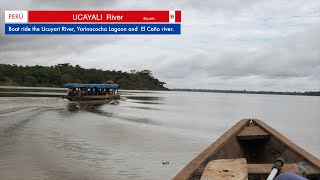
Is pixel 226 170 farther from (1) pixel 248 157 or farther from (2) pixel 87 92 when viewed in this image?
(2) pixel 87 92

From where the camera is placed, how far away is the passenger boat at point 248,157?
4.18 meters

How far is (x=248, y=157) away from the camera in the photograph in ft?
21.4

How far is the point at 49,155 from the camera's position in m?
12.1

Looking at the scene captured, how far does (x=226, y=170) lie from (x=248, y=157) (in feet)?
8.31

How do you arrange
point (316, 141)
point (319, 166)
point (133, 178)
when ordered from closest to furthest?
point (319, 166) → point (133, 178) → point (316, 141)

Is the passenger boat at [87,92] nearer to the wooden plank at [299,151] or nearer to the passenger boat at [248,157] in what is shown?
the passenger boat at [248,157]

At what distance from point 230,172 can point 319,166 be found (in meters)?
1.39

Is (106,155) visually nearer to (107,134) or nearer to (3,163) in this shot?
(3,163)

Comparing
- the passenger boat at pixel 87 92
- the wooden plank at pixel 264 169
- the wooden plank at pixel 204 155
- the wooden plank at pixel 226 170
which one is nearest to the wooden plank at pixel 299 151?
the wooden plank at pixel 264 169

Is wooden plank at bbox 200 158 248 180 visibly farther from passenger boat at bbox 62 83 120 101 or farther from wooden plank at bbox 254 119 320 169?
passenger boat at bbox 62 83 120 101

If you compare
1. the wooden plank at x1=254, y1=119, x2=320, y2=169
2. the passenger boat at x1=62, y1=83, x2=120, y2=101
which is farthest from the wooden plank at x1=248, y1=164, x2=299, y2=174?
the passenger boat at x1=62, y1=83, x2=120, y2=101

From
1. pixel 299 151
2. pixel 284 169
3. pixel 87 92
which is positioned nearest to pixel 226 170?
pixel 284 169

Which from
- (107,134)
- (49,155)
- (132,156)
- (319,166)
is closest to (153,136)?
(107,134)

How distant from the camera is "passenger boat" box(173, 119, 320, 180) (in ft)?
13.7
